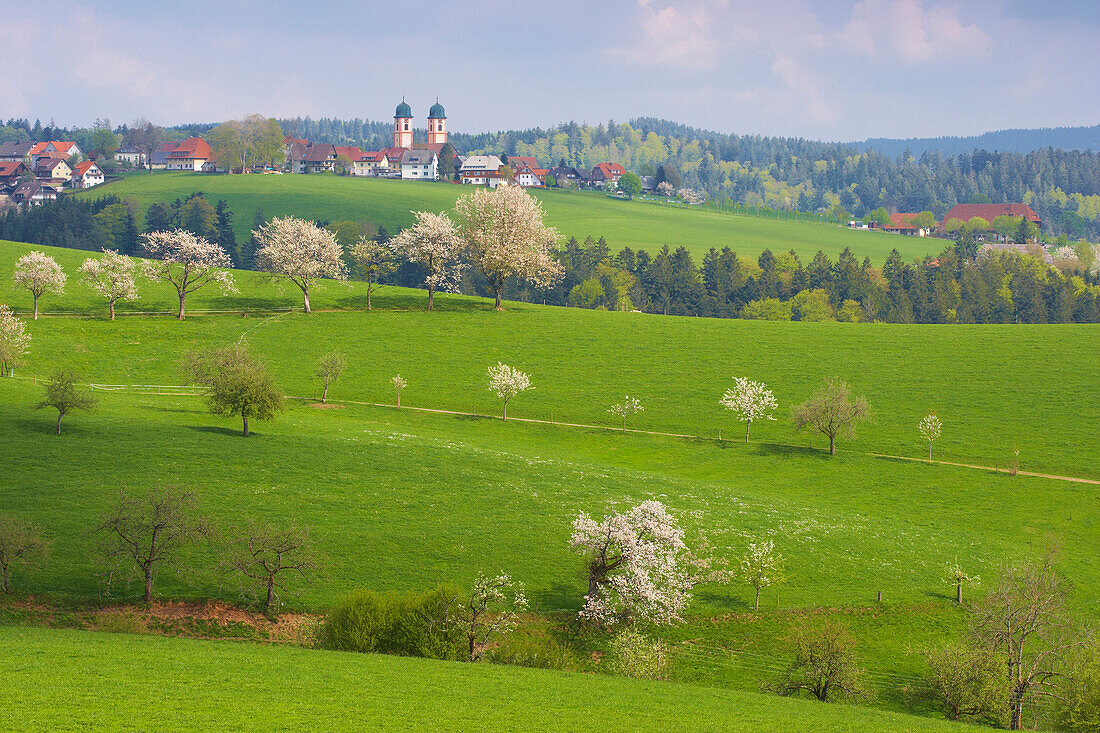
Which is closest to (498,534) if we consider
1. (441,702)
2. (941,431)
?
(441,702)

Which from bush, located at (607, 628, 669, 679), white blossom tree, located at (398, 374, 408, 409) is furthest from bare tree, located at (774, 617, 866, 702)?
white blossom tree, located at (398, 374, 408, 409)

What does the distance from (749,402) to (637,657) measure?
41868 mm

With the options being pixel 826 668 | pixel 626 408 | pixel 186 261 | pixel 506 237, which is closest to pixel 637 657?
pixel 826 668

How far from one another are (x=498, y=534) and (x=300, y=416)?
96.9 feet

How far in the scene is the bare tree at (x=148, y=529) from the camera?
4138cm

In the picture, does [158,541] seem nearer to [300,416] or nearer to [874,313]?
[300,416]

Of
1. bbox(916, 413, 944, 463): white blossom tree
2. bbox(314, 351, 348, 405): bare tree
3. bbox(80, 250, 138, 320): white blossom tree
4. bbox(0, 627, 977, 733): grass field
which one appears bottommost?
bbox(0, 627, 977, 733): grass field

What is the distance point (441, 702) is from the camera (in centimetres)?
2869

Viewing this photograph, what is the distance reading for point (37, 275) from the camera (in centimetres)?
8969

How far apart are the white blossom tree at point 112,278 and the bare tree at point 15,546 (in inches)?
2327

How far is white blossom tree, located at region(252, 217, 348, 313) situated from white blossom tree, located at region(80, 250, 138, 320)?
1514 centimetres

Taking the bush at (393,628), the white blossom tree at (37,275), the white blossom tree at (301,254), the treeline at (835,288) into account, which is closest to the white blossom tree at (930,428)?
the bush at (393,628)

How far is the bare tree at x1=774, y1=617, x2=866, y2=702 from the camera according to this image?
36.0m

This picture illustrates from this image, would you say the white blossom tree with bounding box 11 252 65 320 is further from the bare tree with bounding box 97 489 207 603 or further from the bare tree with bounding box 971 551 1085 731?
the bare tree with bounding box 971 551 1085 731
